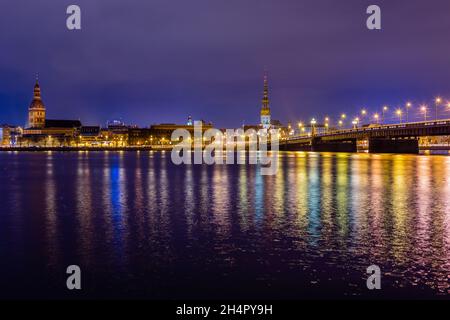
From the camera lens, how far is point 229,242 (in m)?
17.8

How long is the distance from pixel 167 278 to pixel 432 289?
660cm

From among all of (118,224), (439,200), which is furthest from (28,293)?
(439,200)

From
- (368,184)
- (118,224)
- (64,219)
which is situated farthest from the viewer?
(368,184)

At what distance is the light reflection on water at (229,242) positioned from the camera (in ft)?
43.2

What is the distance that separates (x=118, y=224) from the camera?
2150 cm

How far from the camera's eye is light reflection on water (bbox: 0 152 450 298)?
43.2 ft

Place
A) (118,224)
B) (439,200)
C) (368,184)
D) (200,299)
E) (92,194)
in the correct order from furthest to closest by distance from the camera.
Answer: (368,184), (92,194), (439,200), (118,224), (200,299)

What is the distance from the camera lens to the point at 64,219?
22938mm

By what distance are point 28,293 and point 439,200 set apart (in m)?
23.7

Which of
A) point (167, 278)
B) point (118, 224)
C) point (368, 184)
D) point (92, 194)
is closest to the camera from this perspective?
point (167, 278)

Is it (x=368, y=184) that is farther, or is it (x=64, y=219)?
(x=368, y=184)
